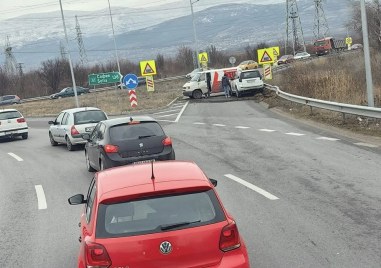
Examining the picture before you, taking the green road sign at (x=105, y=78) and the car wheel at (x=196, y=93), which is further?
the car wheel at (x=196, y=93)

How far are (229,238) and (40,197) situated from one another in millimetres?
7411

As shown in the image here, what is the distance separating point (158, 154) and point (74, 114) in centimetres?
844

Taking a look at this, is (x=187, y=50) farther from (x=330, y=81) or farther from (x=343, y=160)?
(x=343, y=160)

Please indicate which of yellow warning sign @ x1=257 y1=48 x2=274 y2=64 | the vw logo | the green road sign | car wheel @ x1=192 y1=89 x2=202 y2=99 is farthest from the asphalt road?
car wheel @ x1=192 y1=89 x2=202 y2=99

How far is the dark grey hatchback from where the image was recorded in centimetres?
1152

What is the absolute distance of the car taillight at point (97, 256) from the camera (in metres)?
4.37

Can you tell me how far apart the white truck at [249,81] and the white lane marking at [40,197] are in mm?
24440

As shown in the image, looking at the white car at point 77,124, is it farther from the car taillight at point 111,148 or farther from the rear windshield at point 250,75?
the rear windshield at point 250,75

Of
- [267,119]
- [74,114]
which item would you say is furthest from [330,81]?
[74,114]

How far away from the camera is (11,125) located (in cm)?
2672

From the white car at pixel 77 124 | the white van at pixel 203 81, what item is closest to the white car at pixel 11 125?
the white car at pixel 77 124

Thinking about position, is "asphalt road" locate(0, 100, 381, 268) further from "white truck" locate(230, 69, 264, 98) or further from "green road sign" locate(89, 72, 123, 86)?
"white truck" locate(230, 69, 264, 98)

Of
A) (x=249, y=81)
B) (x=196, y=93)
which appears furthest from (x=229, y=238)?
(x=196, y=93)

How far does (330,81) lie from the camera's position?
25672mm
